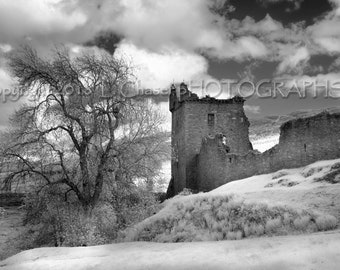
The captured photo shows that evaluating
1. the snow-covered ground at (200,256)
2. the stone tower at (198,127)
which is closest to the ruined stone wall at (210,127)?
the stone tower at (198,127)

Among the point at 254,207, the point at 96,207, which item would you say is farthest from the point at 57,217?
the point at 254,207

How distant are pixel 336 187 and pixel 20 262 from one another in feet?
29.9

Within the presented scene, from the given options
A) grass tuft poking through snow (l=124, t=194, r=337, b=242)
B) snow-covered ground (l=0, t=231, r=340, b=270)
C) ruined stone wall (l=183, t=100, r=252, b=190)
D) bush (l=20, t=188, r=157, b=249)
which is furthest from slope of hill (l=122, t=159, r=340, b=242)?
ruined stone wall (l=183, t=100, r=252, b=190)

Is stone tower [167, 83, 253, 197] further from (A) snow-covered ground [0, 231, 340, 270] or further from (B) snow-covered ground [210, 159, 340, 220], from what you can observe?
(A) snow-covered ground [0, 231, 340, 270]

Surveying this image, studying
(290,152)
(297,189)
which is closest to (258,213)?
(297,189)

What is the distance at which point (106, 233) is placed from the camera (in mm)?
15336

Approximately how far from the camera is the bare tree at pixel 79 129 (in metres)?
15.9

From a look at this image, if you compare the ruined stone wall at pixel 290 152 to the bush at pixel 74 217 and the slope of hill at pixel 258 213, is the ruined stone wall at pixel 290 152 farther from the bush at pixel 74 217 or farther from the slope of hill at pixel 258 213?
the bush at pixel 74 217

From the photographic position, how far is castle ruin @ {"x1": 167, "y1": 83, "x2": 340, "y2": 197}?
19016 millimetres

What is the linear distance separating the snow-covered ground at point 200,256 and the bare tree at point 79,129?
8.05 meters

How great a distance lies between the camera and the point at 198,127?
100.0 ft

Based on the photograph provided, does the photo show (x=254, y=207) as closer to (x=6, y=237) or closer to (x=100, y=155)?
(x=100, y=155)

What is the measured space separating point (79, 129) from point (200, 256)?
10699 mm

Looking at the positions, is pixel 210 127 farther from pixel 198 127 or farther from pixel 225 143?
pixel 225 143
